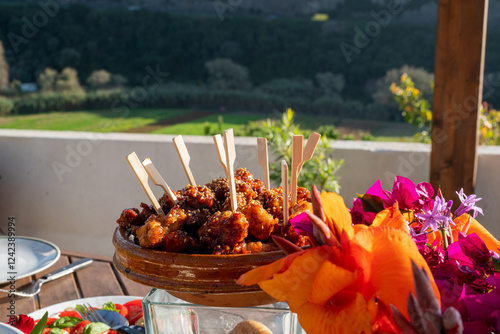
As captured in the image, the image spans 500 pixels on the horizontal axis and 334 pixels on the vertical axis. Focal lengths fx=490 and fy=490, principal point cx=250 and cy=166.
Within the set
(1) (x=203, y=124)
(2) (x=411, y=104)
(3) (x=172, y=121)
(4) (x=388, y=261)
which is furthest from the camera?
(3) (x=172, y=121)

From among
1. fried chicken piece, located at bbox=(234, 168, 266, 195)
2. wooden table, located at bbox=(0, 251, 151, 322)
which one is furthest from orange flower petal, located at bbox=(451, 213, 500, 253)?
wooden table, located at bbox=(0, 251, 151, 322)

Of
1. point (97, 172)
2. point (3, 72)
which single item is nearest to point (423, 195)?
point (97, 172)

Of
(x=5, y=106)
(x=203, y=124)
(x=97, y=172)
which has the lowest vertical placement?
(x=203, y=124)

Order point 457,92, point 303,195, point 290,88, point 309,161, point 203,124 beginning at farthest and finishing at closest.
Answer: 1. point 290,88
2. point 203,124
3. point 309,161
4. point 457,92
5. point 303,195

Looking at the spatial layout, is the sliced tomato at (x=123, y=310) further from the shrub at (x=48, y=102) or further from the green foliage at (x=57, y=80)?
the green foliage at (x=57, y=80)

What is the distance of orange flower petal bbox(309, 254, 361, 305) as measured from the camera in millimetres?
313

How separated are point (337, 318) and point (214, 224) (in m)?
0.23

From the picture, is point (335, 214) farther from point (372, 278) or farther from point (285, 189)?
point (285, 189)

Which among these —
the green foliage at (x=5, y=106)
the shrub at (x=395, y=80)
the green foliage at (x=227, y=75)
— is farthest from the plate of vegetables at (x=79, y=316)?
the green foliage at (x=5, y=106)

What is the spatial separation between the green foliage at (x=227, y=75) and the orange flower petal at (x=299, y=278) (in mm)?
15546

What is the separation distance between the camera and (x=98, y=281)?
1.12 m

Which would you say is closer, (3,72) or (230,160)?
(230,160)

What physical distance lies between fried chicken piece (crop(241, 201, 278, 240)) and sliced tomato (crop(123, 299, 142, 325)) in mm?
439

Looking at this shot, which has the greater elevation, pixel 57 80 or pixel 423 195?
pixel 423 195
